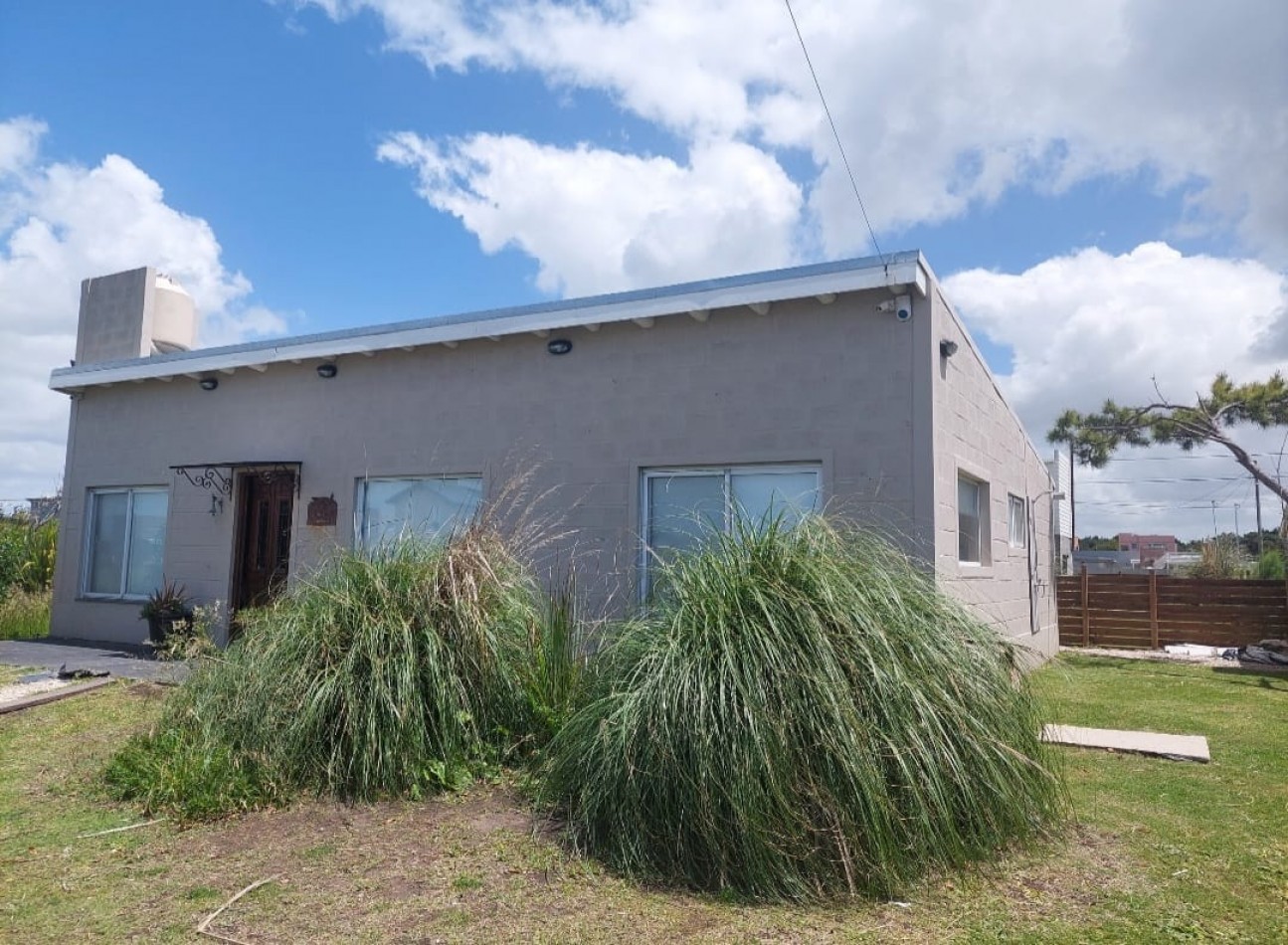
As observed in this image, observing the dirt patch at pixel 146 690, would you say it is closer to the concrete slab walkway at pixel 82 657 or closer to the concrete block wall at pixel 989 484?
the concrete slab walkway at pixel 82 657

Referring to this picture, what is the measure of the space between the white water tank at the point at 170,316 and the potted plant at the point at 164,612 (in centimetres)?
363

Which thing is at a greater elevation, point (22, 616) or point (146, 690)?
point (22, 616)

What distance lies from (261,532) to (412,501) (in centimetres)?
217

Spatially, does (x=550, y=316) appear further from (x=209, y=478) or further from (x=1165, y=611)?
(x=1165, y=611)

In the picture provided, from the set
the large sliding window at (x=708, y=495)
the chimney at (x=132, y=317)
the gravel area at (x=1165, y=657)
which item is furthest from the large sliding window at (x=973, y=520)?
the chimney at (x=132, y=317)

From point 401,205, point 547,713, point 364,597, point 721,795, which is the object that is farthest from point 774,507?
point 401,205

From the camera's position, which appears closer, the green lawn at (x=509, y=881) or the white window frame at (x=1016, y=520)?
the green lawn at (x=509, y=881)

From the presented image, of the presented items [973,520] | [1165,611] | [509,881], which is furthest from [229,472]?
[1165,611]

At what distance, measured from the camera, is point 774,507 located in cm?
748

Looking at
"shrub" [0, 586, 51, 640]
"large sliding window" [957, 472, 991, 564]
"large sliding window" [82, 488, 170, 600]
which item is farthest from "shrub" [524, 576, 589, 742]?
"shrub" [0, 586, 51, 640]

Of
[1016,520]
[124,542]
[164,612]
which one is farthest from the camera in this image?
[1016,520]

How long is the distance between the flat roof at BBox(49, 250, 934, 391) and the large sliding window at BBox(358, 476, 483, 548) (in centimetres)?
142

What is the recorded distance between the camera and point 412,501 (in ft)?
30.6

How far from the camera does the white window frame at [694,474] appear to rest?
7.41 meters
